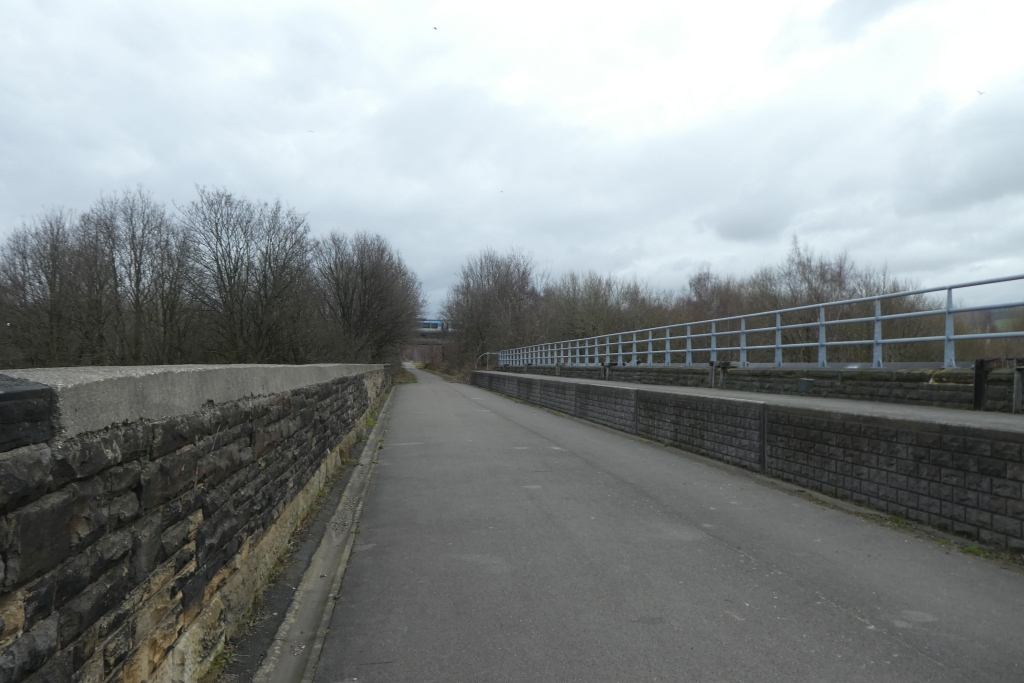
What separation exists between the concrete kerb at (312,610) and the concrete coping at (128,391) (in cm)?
145

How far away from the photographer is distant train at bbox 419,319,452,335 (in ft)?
240

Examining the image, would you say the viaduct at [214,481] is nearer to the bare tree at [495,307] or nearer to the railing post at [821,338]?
the railing post at [821,338]

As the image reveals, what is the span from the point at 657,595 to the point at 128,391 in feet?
11.0

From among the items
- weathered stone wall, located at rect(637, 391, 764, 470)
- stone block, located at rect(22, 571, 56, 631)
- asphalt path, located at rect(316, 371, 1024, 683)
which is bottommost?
asphalt path, located at rect(316, 371, 1024, 683)

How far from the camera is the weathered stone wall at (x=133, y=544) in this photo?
6.65 ft

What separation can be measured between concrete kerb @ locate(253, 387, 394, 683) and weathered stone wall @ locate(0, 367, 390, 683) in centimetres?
30

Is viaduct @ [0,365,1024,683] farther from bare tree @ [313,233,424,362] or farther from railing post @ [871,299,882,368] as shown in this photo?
bare tree @ [313,233,424,362]

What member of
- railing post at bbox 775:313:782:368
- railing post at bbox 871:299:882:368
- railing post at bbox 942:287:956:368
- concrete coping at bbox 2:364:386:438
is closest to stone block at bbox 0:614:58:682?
concrete coping at bbox 2:364:386:438

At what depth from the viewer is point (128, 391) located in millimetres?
2754

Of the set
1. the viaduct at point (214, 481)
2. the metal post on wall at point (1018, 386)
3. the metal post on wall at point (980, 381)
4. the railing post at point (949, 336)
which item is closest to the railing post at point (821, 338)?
the viaduct at point (214, 481)

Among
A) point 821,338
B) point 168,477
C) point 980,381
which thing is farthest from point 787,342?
point 168,477

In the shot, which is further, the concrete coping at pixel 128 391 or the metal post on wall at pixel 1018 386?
the metal post on wall at pixel 1018 386

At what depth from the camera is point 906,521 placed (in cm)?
600

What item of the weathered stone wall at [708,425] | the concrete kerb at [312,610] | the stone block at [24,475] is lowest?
the concrete kerb at [312,610]
